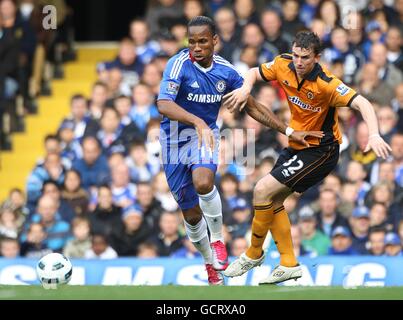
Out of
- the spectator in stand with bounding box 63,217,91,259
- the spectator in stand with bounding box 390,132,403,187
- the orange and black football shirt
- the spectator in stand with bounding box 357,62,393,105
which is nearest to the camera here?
the orange and black football shirt

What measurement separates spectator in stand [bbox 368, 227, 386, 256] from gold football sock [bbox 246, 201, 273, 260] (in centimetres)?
345

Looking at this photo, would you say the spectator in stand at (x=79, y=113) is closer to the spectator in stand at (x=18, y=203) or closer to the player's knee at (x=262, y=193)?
the spectator in stand at (x=18, y=203)

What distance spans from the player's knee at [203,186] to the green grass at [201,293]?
1.24 meters

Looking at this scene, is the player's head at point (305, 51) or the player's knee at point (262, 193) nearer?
the player's head at point (305, 51)

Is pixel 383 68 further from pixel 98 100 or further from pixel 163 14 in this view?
pixel 98 100

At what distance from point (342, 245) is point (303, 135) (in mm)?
3849

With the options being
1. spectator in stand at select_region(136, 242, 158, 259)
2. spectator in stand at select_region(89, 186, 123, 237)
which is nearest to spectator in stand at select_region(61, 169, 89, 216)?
spectator in stand at select_region(89, 186, 123, 237)

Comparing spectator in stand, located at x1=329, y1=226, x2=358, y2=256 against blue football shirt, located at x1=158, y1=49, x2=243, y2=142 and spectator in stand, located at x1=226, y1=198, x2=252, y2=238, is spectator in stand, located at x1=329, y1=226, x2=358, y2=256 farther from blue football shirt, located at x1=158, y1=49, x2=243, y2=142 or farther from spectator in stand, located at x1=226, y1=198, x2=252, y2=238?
blue football shirt, located at x1=158, y1=49, x2=243, y2=142

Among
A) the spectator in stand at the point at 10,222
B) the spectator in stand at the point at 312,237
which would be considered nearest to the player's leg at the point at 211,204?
the spectator in stand at the point at 312,237

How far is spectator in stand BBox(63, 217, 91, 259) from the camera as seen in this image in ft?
48.7

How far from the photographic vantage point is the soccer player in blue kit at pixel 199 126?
1074cm

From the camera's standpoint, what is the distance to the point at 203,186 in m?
10.9

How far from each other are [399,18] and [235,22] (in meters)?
2.25

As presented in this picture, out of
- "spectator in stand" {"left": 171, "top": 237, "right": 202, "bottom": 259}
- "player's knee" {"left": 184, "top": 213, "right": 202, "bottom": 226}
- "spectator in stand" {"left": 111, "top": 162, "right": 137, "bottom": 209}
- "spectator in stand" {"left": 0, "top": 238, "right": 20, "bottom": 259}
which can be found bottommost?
"spectator in stand" {"left": 0, "top": 238, "right": 20, "bottom": 259}
